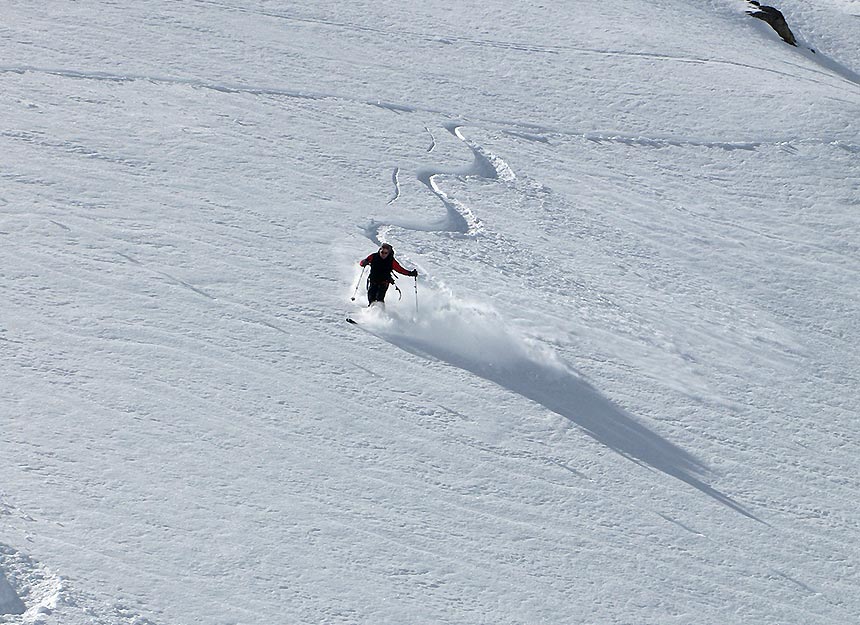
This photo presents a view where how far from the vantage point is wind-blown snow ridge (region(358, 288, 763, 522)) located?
34.3ft

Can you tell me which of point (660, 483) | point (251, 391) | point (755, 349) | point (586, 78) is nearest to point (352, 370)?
point (251, 391)

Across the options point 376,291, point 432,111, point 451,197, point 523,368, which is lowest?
point 523,368

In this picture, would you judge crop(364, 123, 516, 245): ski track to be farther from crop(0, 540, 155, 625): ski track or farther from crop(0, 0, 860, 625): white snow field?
crop(0, 540, 155, 625): ski track

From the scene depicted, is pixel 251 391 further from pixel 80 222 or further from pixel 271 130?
pixel 271 130

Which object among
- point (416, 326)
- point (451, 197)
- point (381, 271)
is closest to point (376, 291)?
point (381, 271)

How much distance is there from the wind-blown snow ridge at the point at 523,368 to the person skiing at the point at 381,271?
0.26 meters

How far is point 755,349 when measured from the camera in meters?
12.7

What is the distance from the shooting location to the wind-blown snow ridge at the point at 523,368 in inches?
412

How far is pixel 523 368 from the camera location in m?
11.4

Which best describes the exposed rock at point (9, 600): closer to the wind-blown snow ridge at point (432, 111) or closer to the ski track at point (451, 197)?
the ski track at point (451, 197)

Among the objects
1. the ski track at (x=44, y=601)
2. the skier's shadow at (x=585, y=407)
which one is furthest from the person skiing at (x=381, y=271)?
the ski track at (x=44, y=601)

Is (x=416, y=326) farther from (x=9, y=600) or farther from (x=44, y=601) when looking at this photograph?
(x=9, y=600)

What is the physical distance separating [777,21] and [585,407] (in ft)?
49.7

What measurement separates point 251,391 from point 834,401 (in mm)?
6469
